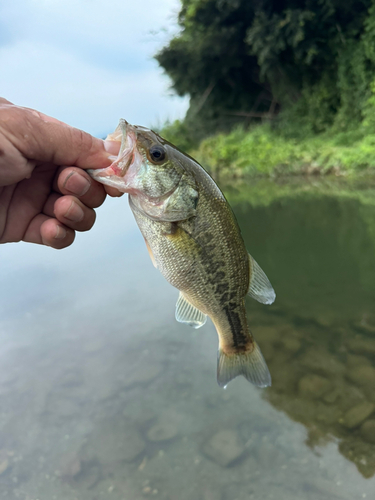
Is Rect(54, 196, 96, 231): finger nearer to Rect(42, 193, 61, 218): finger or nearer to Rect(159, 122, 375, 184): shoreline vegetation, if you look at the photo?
Rect(42, 193, 61, 218): finger

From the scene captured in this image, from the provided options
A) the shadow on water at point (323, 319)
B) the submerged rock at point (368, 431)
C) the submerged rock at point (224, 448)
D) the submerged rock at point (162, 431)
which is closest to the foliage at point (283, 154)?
the shadow on water at point (323, 319)

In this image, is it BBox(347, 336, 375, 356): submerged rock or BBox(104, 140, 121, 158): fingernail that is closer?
BBox(104, 140, 121, 158): fingernail

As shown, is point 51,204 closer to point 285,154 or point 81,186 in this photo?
point 81,186

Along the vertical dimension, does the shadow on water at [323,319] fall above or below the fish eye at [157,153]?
below

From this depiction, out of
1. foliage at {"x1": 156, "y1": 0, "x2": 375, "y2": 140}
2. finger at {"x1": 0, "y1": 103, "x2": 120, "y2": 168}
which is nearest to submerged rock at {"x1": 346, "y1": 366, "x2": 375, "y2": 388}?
finger at {"x1": 0, "y1": 103, "x2": 120, "y2": 168}

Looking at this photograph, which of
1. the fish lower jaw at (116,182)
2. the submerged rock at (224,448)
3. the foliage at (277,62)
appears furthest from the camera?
the foliage at (277,62)

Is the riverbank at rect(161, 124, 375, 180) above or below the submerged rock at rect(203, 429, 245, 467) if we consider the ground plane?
above

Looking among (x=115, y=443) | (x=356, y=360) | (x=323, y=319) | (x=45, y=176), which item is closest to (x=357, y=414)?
(x=356, y=360)

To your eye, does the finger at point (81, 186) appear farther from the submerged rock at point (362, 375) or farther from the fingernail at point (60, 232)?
the submerged rock at point (362, 375)
